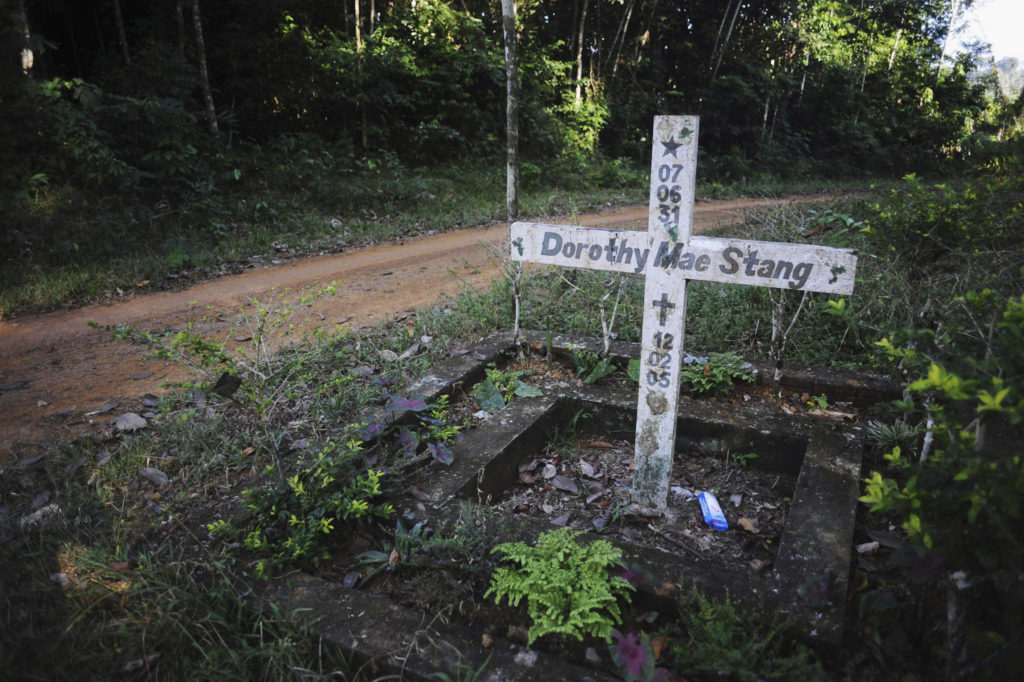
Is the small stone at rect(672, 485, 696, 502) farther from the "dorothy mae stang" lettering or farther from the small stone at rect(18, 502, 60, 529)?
the small stone at rect(18, 502, 60, 529)

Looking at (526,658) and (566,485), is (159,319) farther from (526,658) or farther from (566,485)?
(526,658)

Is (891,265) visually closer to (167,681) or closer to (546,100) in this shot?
(167,681)

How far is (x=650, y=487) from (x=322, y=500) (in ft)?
4.68

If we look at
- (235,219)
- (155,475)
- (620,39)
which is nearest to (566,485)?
(155,475)

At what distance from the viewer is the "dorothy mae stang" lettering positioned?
2.40m

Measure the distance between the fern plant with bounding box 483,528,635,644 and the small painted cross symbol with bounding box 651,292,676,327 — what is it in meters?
1.02

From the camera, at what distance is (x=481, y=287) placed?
20.0ft

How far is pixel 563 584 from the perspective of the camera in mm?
1933

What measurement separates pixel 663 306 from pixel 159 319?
458 centimetres

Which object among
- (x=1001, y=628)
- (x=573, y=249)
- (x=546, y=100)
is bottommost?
(x=1001, y=628)

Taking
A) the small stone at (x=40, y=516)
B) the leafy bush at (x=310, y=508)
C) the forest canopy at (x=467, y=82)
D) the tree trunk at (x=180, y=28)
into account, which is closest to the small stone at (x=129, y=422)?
the small stone at (x=40, y=516)

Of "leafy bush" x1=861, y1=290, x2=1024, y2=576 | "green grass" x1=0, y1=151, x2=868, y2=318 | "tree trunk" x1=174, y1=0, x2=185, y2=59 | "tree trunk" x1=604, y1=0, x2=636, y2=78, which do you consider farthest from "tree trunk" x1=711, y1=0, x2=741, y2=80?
"leafy bush" x1=861, y1=290, x2=1024, y2=576

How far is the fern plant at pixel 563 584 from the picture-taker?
1.86 meters

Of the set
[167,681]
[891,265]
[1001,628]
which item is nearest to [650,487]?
[1001,628]
